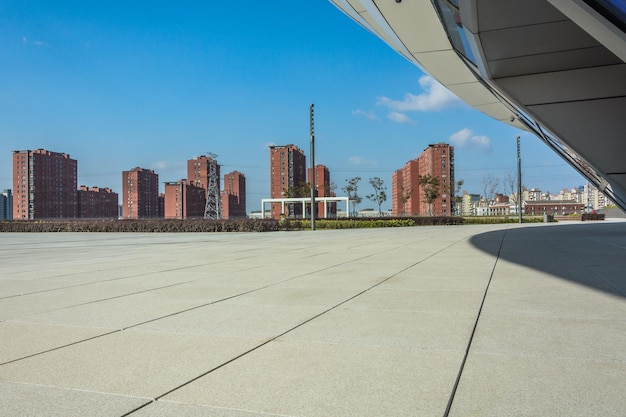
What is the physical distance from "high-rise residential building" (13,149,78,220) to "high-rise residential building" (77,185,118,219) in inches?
243

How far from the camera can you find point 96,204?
103 m

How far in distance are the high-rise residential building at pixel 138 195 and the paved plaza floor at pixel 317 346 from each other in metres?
110

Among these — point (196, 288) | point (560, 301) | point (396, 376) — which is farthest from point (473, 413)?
point (196, 288)

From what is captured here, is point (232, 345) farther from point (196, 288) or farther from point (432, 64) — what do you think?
point (432, 64)

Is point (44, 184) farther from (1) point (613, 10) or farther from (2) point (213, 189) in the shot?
(1) point (613, 10)

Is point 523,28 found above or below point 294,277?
above

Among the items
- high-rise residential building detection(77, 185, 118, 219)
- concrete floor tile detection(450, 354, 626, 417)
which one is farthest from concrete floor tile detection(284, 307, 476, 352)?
high-rise residential building detection(77, 185, 118, 219)

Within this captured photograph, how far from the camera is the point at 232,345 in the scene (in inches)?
155

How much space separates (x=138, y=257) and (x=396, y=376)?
10.6 metres

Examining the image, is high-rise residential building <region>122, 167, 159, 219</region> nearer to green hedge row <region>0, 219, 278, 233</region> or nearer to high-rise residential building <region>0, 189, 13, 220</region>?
high-rise residential building <region>0, 189, 13, 220</region>

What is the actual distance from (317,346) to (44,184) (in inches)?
3666

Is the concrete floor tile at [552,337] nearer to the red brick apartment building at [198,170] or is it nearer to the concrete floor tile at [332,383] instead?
the concrete floor tile at [332,383]

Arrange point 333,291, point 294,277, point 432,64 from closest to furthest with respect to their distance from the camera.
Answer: point 333,291, point 294,277, point 432,64

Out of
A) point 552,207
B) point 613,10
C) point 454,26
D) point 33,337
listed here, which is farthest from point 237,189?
point 613,10
